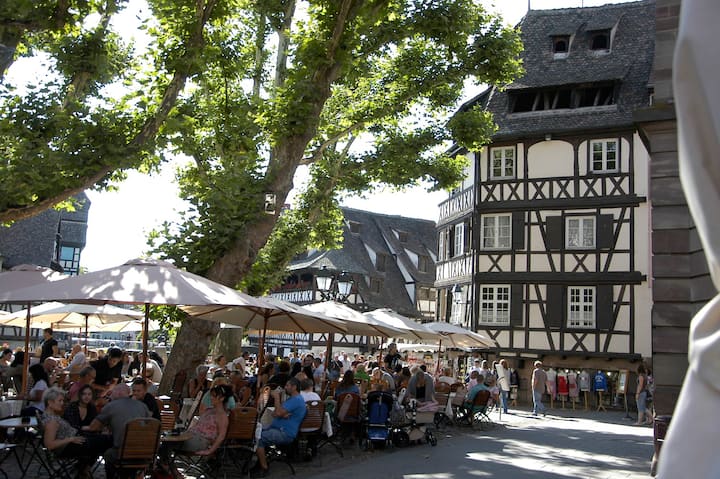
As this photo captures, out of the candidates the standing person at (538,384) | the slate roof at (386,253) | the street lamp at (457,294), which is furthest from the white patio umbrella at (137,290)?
the slate roof at (386,253)

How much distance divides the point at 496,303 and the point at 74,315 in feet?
57.3

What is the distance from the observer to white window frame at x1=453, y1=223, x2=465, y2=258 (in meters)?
36.9

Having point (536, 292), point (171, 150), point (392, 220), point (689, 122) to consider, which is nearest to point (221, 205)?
point (171, 150)

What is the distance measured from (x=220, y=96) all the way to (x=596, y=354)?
19.0 metres

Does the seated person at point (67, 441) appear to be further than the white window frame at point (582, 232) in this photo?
No

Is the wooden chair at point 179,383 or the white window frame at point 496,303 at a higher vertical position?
the white window frame at point 496,303

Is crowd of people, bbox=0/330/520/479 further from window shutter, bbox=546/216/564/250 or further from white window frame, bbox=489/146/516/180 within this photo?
white window frame, bbox=489/146/516/180

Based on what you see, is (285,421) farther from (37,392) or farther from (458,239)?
(458,239)

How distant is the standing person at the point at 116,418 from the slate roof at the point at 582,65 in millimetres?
27439

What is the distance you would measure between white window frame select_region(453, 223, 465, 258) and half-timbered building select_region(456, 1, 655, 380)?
2116 millimetres

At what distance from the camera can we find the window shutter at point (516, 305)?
110ft

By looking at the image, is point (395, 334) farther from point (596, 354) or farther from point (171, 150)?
point (596, 354)

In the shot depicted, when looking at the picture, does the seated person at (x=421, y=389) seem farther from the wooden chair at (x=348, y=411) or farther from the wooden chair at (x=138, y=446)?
the wooden chair at (x=138, y=446)

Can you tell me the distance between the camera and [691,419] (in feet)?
6.48
